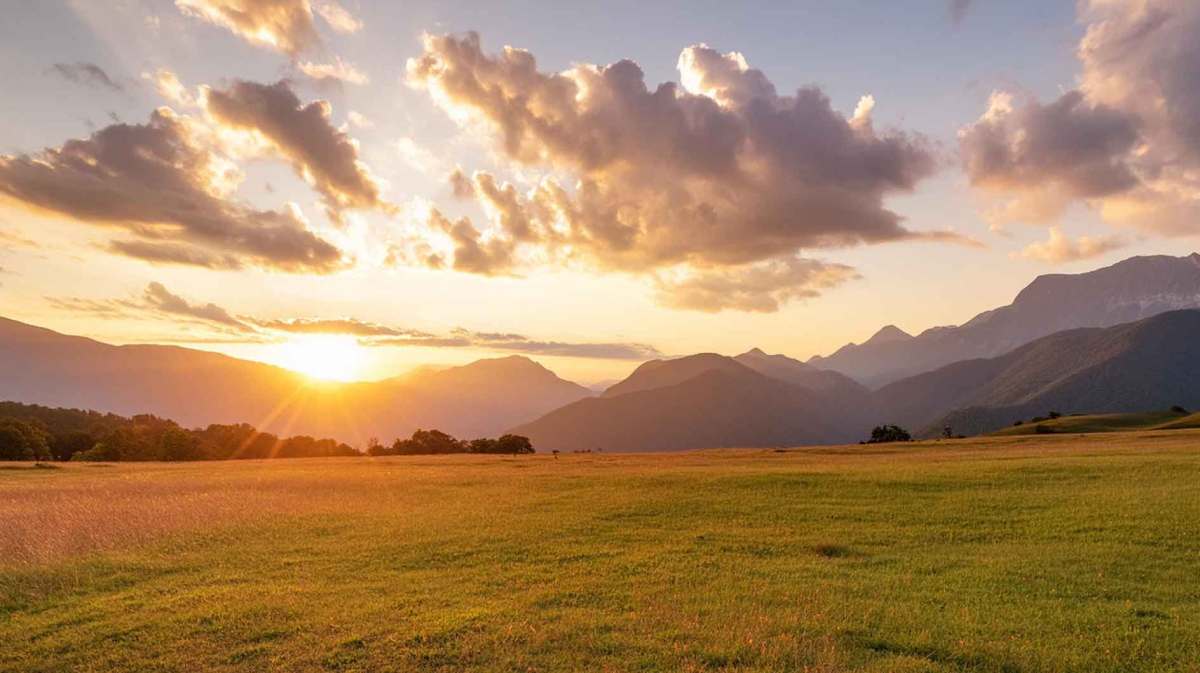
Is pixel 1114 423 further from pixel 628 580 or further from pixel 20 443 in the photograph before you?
pixel 20 443

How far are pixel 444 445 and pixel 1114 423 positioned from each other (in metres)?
134

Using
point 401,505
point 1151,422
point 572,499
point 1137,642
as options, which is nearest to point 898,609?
point 1137,642

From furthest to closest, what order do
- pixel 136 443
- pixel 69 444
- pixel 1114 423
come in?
pixel 1114 423, pixel 69 444, pixel 136 443

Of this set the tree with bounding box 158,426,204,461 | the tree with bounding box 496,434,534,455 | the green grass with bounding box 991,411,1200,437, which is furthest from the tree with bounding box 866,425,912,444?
the tree with bounding box 158,426,204,461

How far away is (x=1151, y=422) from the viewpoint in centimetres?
12219

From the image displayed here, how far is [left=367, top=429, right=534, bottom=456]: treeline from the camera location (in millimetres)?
124938

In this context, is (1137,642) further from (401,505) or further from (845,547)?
(401,505)

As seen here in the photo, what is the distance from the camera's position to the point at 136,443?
10281 centimetres

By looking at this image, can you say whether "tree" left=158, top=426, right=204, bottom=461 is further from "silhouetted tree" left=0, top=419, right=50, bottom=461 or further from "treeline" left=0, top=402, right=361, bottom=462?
"silhouetted tree" left=0, top=419, right=50, bottom=461

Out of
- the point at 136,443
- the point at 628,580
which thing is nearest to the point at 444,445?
the point at 136,443

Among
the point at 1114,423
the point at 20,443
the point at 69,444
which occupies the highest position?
the point at 20,443

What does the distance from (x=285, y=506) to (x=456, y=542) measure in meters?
15.0

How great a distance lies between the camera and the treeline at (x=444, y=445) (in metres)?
125

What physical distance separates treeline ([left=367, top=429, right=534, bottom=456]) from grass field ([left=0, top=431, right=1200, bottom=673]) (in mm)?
90225
